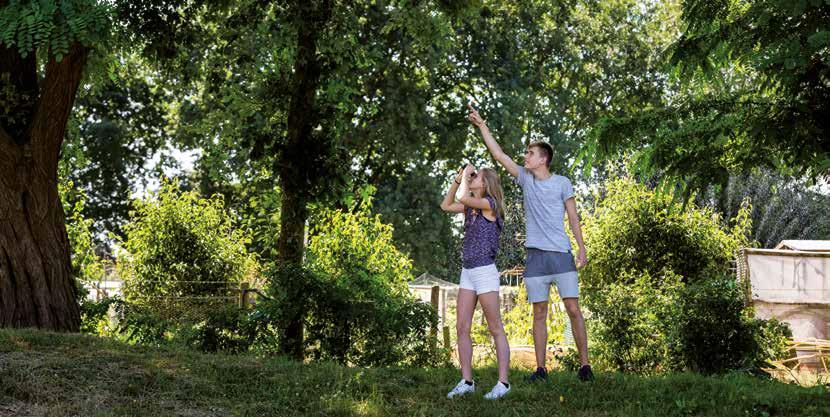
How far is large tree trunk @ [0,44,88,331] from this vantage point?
9664mm

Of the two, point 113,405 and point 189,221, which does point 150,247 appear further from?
point 113,405

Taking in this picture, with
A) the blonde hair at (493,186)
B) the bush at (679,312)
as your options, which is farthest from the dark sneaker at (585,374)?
the bush at (679,312)

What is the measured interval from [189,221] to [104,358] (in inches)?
305

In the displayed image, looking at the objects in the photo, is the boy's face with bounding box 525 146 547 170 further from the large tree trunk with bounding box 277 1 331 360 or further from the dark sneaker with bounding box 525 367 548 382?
the large tree trunk with bounding box 277 1 331 360

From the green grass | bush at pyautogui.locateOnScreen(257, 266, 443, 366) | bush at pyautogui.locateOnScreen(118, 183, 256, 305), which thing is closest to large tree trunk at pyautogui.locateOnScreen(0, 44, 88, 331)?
the green grass

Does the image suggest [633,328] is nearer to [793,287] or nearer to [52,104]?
[793,287]

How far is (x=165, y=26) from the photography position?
1108 centimetres

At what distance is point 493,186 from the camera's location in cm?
655

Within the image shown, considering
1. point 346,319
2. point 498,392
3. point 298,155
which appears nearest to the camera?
point 498,392

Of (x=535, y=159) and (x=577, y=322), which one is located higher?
(x=535, y=159)

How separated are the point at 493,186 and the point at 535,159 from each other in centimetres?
64

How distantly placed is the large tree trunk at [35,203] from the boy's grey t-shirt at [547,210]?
6.07 m

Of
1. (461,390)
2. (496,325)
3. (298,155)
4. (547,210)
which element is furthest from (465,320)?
(298,155)

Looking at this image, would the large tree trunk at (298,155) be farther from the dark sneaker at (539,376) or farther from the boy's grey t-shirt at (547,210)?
the boy's grey t-shirt at (547,210)
